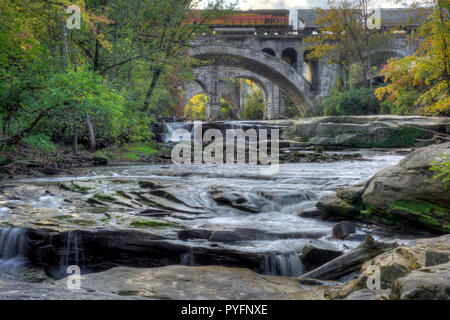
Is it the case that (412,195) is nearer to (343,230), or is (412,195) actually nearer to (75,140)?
(343,230)

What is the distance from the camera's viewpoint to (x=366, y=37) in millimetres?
24234

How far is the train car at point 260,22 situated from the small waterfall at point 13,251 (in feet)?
110

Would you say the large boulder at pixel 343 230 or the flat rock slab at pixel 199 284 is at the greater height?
the large boulder at pixel 343 230

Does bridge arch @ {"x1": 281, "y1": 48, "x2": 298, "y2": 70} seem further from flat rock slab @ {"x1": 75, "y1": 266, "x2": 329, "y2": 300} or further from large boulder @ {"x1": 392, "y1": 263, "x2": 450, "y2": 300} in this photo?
large boulder @ {"x1": 392, "y1": 263, "x2": 450, "y2": 300}

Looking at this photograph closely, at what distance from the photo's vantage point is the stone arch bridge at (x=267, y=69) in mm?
26906

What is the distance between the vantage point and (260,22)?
35562mm

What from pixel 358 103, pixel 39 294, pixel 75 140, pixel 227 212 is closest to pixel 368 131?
pixel 358 103

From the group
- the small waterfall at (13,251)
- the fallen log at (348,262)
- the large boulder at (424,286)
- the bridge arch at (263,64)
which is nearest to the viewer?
the large boulder at (424,286)

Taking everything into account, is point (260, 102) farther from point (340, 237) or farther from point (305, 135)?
point (340, 237)

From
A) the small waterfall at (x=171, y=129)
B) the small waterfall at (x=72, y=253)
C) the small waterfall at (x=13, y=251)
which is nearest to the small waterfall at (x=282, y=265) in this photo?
the small waterfall at (x=72, y=253)

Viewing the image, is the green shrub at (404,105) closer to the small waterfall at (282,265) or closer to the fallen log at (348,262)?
the fallen log at (348,262)

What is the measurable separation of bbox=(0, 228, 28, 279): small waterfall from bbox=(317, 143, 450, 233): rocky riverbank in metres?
3.89
